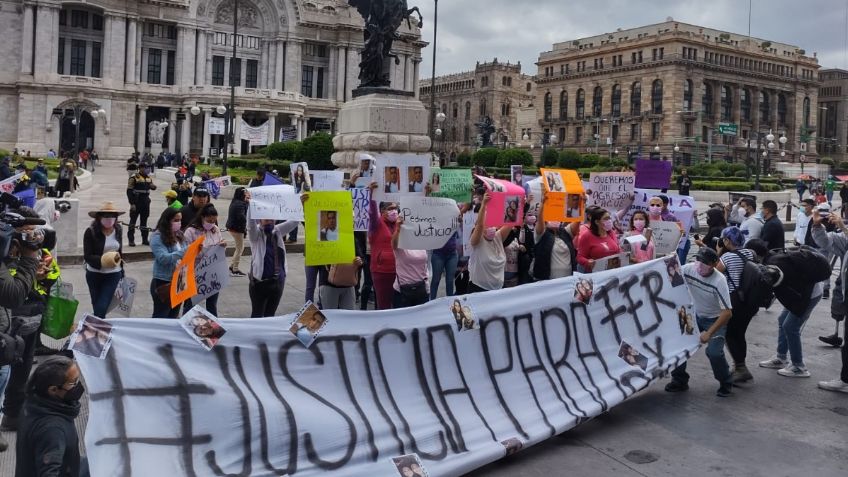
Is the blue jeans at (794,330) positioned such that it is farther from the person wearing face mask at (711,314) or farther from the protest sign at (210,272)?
the protest sign at (210,272)

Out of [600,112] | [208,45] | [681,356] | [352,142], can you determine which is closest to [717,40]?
[600,112]

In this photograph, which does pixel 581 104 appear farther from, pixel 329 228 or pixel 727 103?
pixel 329 228

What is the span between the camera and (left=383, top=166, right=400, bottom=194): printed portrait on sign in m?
8.93

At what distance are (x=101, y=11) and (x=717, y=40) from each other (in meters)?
71.4

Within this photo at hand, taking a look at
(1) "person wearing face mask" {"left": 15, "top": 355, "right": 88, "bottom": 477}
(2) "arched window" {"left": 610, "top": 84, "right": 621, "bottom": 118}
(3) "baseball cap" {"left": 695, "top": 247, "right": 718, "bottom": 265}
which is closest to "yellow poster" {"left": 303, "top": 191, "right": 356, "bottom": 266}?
(1) "person wearing face mask" {"left": 15, "top": 355, "right": 88, "bottom": 477}

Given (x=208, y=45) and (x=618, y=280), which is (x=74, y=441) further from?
(x=208, y=45)

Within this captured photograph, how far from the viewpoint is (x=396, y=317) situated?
607 centimetres

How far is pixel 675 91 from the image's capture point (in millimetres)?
88875

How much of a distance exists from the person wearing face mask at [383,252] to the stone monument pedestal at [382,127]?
8.05 metres

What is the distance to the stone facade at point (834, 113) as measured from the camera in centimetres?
11556

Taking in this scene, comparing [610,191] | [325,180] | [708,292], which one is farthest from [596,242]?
[325,180]

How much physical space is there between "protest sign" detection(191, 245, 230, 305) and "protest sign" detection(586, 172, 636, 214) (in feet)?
18.0

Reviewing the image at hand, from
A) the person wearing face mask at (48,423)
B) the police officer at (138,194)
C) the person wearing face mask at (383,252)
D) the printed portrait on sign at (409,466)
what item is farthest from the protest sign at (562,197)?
the police officer at (138,194)

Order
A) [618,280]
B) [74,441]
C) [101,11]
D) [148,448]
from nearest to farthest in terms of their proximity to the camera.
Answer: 1. [74,441]
2. [148,448]
3. [618,280]
4. [101,11]
